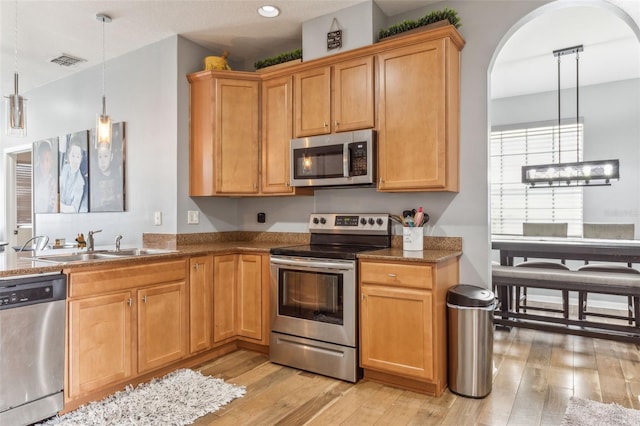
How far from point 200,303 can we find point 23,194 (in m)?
4.17

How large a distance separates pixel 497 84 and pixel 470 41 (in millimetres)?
2579

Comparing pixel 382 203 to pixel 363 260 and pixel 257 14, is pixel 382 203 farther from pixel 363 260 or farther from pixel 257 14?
pixel 257 14

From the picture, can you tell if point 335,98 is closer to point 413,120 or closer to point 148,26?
point 413,120

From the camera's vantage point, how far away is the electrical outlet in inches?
141

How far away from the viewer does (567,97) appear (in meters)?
5.21

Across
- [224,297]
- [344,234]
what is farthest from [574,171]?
[224,297]

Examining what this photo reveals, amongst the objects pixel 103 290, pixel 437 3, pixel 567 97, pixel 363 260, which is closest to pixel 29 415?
pixel 103 290

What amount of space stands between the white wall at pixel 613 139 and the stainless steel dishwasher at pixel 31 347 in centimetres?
576

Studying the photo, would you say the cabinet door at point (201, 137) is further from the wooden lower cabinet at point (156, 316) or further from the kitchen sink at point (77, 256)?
the kitchen sink at point (77, 256)

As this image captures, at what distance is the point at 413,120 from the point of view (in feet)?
9.12

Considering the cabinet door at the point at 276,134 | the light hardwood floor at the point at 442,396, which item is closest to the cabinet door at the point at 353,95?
the cabinet door at the point at 276,134

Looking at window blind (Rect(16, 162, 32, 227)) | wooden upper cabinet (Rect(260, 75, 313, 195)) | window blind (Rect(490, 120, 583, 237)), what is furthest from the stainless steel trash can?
window blind (Rect(16, 162, 32, 227))

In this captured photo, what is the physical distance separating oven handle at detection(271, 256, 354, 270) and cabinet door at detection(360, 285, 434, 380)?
0.19 meters

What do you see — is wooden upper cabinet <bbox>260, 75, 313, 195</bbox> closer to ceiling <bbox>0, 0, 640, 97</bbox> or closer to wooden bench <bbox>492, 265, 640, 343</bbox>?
ceiling <bbox>0, 0, 640, 97</bbox>
